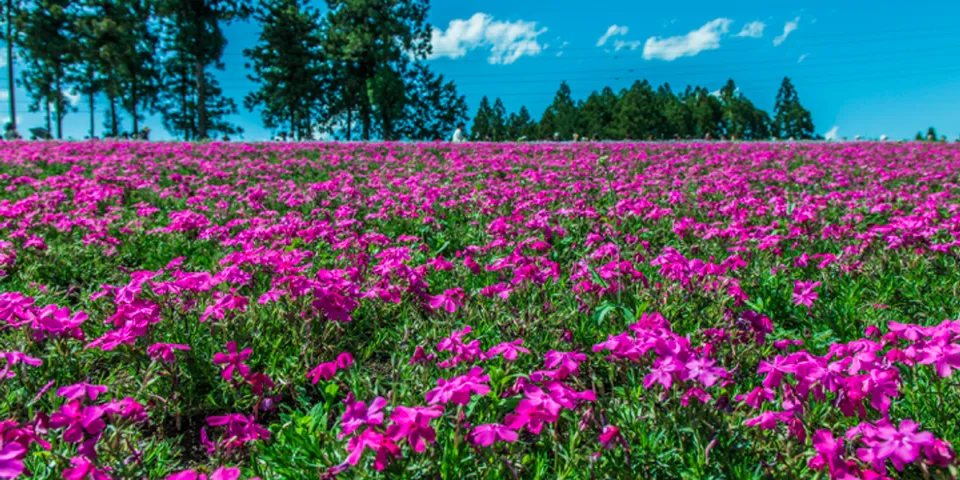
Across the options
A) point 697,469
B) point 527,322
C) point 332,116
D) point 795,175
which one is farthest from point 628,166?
point 332,116

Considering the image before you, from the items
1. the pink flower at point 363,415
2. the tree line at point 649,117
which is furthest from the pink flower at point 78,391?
the tree line at point 649,117

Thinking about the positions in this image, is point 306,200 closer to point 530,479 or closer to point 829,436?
point 530,479

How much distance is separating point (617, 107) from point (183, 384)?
92.2m

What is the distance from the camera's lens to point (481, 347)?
2891mm

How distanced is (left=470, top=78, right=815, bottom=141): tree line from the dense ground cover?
260 ft

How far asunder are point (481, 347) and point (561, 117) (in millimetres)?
91676

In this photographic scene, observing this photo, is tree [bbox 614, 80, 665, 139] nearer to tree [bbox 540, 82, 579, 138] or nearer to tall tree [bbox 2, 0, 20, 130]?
tree [bbox 540, 82, 579, 138]

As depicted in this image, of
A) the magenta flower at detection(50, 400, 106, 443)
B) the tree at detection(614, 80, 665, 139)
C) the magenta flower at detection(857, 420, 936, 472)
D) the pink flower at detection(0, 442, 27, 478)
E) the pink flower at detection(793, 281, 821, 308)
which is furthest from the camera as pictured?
the tree at detection(614, 80, 665, 139)

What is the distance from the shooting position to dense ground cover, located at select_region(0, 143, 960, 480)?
164 cm

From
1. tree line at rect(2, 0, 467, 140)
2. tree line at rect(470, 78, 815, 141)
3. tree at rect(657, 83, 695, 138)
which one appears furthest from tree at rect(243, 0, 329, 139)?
tree at rect(657, 83, 695, 138)

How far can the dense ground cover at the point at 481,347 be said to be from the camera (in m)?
1.64

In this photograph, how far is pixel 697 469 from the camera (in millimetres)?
1866

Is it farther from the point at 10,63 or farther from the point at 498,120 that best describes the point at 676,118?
the point at 10,63

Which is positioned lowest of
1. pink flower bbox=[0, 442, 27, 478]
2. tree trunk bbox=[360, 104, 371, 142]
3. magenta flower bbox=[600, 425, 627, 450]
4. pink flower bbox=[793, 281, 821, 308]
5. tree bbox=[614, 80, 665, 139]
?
magenta flower bbox=[600, 425, 627, 450]
